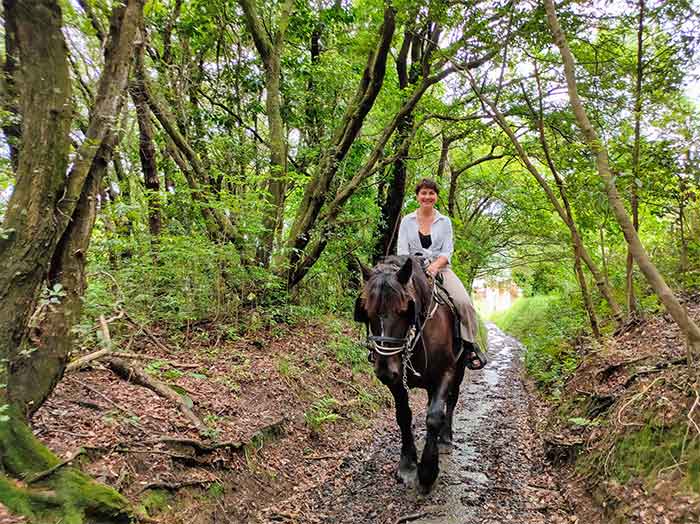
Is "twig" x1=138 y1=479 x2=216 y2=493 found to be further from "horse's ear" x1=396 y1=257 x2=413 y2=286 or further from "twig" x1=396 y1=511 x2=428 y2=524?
"horse's ear" x1=396 y1=257 x2=413 y2=286

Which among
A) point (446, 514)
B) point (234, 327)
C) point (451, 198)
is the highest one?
point (451, 198)

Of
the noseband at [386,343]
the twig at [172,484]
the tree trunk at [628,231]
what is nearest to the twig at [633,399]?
the tree trunk at [628,231]

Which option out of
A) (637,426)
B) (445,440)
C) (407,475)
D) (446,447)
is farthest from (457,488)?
(637,426)

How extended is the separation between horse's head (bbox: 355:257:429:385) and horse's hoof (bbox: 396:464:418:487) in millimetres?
1516

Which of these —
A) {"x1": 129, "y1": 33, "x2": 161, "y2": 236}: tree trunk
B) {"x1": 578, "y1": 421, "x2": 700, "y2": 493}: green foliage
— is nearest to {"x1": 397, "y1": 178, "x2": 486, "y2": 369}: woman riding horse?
{"x1": 578, "y1": 421, "x2": 700, "y2": 493}: green foliage

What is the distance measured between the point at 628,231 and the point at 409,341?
2450 mm

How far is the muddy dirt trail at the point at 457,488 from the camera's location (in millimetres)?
4371

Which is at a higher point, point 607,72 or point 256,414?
point 607,72

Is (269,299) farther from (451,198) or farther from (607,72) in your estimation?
(451,198)

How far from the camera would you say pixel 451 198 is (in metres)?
20.6

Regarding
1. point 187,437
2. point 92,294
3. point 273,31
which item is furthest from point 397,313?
point 273,31

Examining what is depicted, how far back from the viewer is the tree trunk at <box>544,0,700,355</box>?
13.0 feet

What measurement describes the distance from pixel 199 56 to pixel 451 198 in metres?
13.2

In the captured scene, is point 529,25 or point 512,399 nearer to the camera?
point 529,25
